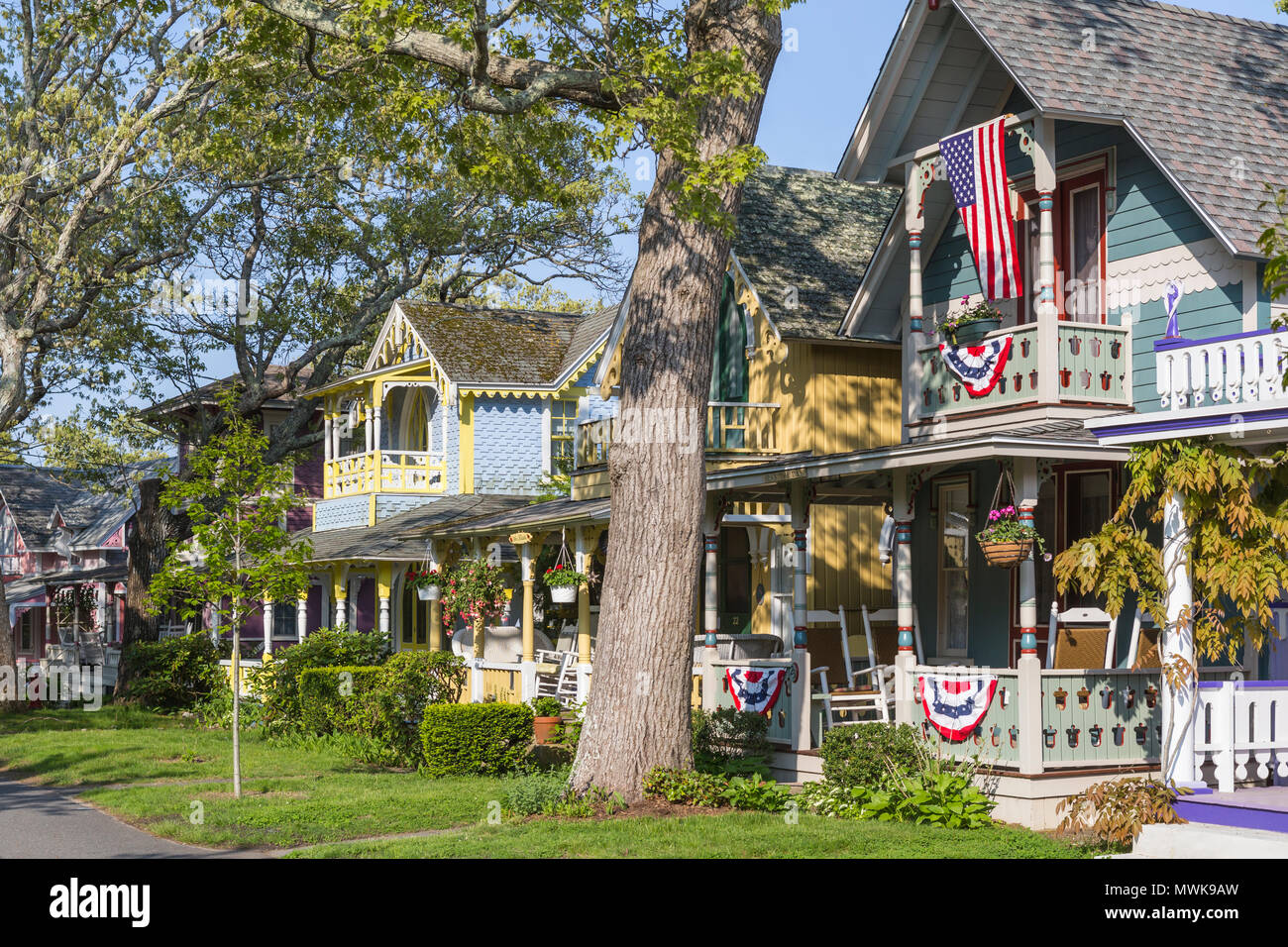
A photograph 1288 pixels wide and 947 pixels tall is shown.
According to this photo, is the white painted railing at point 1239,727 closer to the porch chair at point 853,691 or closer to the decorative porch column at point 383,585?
the porch chair at point 853,691

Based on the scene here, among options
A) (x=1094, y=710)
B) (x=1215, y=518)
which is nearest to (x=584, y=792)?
(x=1094, y=710)

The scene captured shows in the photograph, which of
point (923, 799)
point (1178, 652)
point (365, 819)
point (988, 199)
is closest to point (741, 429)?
point (988, 199)

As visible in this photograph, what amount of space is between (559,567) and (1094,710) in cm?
933

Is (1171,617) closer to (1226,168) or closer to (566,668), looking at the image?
(1226,168)

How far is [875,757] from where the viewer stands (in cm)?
1390

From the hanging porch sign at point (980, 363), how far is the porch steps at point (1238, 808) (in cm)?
519

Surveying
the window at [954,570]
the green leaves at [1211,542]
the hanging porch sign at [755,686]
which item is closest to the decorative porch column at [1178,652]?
the green leaves at [1211,542]

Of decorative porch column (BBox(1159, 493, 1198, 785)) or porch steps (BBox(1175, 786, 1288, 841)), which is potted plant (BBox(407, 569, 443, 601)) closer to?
decorative porch column (BBox(1159, 493, 1198, 785))

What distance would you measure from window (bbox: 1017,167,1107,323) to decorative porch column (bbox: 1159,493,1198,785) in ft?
14.7

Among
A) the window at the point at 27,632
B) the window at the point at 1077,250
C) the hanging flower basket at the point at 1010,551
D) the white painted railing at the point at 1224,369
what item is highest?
the window at the point at 1077,250

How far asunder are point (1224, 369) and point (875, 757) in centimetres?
482

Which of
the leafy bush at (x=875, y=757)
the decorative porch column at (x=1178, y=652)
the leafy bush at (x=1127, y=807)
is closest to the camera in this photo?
the leafy bush at (x=1127, y=807)

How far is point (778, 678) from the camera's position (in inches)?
634

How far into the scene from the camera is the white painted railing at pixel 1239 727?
38.4 feet
